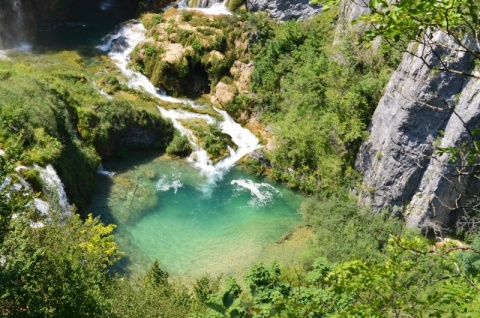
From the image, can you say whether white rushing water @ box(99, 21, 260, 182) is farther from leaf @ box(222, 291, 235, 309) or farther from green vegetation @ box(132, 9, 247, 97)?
leaf @ box(222, 291, 235, 309)

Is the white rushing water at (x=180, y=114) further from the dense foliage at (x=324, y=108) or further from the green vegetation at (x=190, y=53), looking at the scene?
the dense foliage at (x=324, y=108)

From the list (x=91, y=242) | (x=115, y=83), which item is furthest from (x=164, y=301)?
(x=115, y=83)

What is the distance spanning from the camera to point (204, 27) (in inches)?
1079

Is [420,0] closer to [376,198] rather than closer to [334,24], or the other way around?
[376,198]

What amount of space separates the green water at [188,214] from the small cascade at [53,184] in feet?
6.96

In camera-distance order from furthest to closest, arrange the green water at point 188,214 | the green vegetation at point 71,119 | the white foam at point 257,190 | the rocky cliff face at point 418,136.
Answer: the white foam at point 257,190, the green water at point 188,214, the rocky cliff face at point 418,136, the green vegetation at point 71,119

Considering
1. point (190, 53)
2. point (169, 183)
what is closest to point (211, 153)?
point (169, 183)

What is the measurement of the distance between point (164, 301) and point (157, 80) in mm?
17002

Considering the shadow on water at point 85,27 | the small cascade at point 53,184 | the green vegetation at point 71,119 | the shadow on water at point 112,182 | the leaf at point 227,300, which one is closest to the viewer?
the leaf at point 227,300

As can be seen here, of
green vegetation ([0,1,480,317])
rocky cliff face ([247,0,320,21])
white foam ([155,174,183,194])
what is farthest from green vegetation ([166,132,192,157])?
rocky cliff face ([247,0,320,21])

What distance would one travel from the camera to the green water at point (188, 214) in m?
16.9

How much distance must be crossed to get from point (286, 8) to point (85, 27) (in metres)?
14.4

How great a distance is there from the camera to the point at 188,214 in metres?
19.3

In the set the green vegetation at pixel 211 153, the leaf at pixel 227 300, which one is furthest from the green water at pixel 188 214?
the leaf at pixel 227 300
